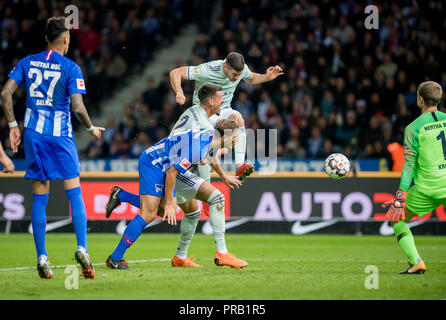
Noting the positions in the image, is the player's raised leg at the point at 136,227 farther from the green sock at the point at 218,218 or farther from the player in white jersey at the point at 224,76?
the player in white jersey at the point at 224,76

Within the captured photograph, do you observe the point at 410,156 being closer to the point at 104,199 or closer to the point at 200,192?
the point at 200,192

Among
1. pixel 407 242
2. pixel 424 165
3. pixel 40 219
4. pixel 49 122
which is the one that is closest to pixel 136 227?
pixel 40 219

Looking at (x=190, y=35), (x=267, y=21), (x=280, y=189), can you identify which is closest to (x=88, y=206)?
(x=280, y=189)

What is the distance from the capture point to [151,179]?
746 cm

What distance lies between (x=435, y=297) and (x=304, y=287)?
3.65 feet

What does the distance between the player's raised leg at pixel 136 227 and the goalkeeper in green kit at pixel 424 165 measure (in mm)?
2424

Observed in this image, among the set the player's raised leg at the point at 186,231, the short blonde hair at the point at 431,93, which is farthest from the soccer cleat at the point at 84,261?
the short blonde hair at the point at 431,93

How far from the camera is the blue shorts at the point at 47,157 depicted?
6.71m

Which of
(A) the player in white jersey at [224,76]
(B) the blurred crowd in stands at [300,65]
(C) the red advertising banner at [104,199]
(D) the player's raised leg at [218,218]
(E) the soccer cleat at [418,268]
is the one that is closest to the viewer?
(E) the soccer cleat at [418,268]

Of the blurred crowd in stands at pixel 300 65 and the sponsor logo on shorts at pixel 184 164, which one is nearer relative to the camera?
the sponsor logo on shorts at pixel 184 164

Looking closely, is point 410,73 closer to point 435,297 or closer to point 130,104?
point 130,104

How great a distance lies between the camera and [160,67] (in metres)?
20.7

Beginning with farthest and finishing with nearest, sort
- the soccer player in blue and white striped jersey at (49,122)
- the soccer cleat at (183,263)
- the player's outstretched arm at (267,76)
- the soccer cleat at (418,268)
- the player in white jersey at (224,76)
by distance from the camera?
the player's outstretched arm at (267,76) < the player in white jersey at (224,76) < the soccer cleat at (183,263) < the soccer cleat at (418,268) < the soccer player in blue and white striped jersey at (49,122)

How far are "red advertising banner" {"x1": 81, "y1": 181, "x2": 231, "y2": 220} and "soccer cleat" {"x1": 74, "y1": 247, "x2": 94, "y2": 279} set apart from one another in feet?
21.2
